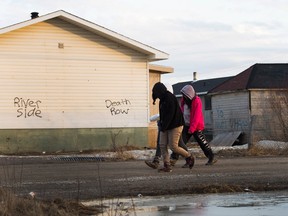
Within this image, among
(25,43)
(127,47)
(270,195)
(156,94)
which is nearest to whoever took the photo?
(270,195)

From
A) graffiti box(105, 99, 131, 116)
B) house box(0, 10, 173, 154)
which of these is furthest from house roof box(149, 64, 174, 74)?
graffiti box(105, 99, 131, 116)

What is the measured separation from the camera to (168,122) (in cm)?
1240

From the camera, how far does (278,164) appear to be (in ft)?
46.5

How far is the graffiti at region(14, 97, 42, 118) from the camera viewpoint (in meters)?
22.7

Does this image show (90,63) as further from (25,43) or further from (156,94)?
(156,94)

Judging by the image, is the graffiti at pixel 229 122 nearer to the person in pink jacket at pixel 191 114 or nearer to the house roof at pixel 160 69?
the house roof at pixel 160 69

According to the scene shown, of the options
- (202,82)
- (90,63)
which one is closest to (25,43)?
(90,63)

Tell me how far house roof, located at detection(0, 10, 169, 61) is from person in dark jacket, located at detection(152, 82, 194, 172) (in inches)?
435

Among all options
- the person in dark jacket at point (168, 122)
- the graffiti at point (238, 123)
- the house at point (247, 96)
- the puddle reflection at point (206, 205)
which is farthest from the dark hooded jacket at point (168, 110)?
the graffiti at point (238, 123)

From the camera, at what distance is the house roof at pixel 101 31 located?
2249 centimetres

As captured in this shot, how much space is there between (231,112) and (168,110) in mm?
28092

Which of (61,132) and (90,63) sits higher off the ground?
(90,63)

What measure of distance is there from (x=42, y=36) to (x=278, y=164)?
11816 mm

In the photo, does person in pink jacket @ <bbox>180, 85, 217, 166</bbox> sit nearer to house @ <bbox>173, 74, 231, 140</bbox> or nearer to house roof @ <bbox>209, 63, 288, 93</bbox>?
house roof @ <bbox>209, 63, 288, 93</bbox>
